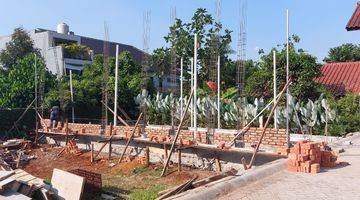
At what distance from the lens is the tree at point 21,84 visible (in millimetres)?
22867

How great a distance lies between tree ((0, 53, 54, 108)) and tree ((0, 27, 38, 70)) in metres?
7.16

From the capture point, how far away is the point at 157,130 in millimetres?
15117

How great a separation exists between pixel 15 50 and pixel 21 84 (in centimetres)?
953

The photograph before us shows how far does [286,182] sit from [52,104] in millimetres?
16758

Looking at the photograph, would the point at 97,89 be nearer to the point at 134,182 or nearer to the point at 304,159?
the point at 134,182

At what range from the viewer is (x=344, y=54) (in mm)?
36844

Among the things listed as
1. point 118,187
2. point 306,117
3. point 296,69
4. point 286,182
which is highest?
point 296,69

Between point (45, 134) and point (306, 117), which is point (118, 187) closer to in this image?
point (306, 117)

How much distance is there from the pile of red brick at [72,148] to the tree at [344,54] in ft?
85.9

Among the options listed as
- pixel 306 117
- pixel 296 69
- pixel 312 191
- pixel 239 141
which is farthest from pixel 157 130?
pixel 312 191

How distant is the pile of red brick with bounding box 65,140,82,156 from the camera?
17.2 meters

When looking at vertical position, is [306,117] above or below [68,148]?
above

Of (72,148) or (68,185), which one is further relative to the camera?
(72,148)

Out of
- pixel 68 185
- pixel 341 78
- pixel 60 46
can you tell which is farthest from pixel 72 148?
pixel 60 46
